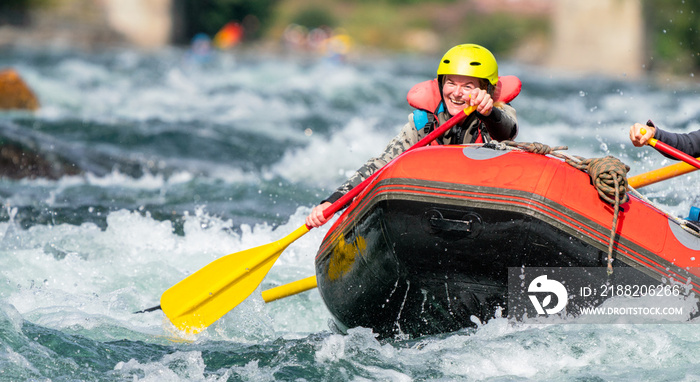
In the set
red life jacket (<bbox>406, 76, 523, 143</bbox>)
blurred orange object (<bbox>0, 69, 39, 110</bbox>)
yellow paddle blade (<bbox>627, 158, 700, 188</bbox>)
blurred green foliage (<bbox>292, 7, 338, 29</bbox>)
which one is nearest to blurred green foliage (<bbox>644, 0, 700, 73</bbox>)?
blurred green foliage (<bbox>292, 7, 338, 29</bbox>)

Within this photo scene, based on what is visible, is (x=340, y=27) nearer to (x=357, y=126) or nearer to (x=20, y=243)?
(x=357, y=126)

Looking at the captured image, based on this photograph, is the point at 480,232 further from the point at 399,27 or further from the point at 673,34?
the point at 399,27

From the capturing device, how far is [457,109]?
13.5 ft

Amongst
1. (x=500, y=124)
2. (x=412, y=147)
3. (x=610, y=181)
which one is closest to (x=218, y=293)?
(x=412, y=147)

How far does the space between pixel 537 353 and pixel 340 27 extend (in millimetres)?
33834

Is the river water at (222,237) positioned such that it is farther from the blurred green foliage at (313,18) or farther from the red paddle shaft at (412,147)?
the blurred green foliage at (313,18)

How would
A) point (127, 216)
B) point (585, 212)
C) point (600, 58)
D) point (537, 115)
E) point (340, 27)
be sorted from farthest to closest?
point (340, 27)
point (600, 58)
point (537, 115)
point (127, 216)
point (585, 212)

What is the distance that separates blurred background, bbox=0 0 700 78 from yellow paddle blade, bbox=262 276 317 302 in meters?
18.4

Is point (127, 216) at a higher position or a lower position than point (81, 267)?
higher

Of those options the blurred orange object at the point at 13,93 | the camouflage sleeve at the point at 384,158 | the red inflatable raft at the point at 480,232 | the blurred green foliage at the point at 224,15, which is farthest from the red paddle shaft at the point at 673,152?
the blurred green foliage at the point at 224,15

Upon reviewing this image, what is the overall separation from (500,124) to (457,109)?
0.22 meters

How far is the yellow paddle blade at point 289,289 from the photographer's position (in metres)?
4.45

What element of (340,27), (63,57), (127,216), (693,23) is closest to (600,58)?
(693,23)

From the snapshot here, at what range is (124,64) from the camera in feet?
65.1
